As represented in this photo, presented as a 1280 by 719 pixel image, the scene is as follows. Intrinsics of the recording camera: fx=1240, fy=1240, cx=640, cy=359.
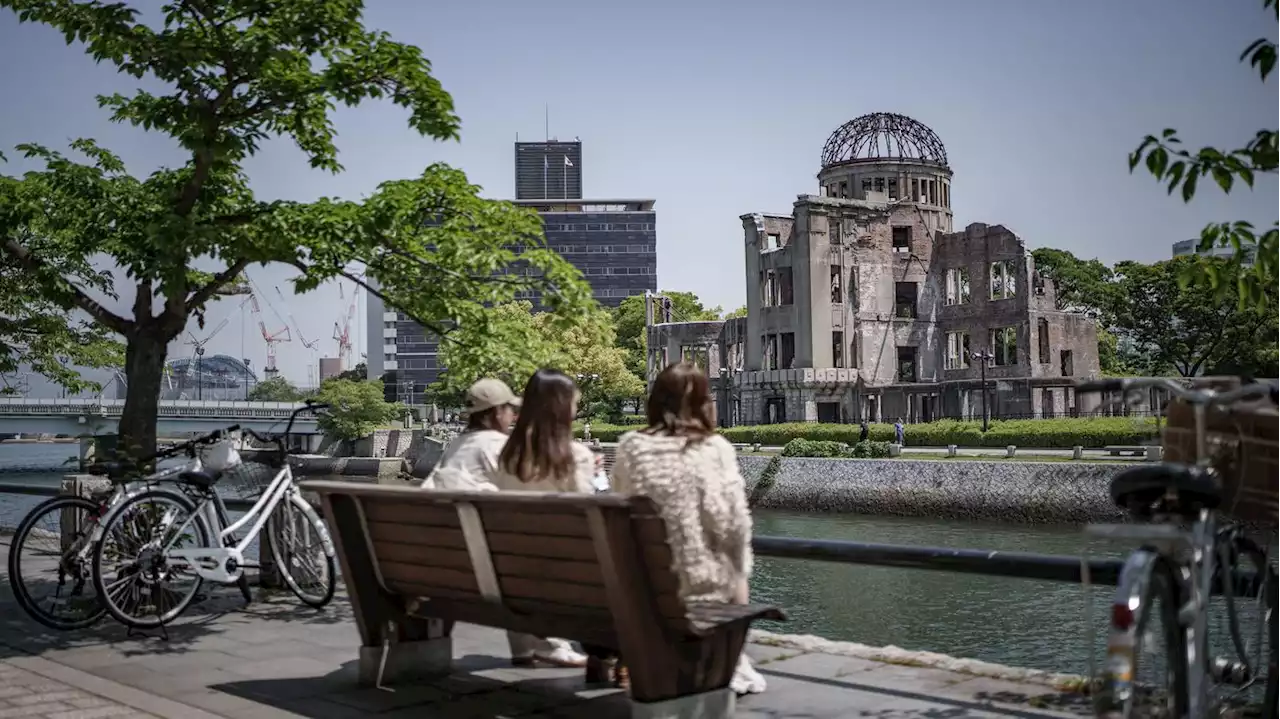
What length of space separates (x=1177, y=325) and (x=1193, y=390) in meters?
72.1

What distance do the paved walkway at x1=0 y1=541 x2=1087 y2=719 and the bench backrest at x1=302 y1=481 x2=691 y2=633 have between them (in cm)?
56

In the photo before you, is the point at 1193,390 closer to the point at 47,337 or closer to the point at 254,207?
the point at 254,207

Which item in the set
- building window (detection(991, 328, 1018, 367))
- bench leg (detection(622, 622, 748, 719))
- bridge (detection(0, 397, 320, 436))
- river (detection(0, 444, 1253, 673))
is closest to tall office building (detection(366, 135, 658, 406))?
bridge (detection(0, 397, 320, 436))

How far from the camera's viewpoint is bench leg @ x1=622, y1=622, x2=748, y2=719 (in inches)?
181

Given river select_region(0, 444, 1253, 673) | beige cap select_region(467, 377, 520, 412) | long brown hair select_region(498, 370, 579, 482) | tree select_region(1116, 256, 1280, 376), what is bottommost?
river select_region(0, 444, 1253, 673)

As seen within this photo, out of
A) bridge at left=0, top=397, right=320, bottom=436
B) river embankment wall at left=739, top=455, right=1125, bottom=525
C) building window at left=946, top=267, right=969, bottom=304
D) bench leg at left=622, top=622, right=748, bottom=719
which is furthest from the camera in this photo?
bridge at left=0, top=397, right=320, bottom=436

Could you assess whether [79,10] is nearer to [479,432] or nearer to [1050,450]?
[479,432]

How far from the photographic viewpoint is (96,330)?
19.0 meters

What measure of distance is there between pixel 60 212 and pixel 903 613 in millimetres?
17001

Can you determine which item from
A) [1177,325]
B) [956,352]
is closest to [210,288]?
[956,352]

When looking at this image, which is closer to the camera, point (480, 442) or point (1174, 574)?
point (1174, 574)

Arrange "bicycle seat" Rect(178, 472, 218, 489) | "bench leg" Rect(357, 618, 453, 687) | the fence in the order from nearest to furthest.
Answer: the fence → "bench leg" Rect(357, 618, 453, 687) → "bicycle seat" Rect(178, 472, 218, 489)

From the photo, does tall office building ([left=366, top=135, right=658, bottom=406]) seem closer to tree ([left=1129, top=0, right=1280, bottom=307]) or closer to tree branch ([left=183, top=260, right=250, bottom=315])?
tree branch ([left=183, top=260, right=250, bottom=315])

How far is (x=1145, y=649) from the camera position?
12.0ft
